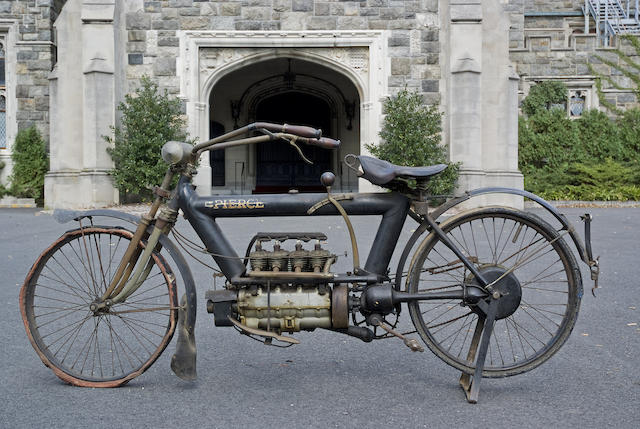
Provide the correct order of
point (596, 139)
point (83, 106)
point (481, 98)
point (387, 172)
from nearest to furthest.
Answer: point (387, 172) → point (83, 106) → point (481, 98) → point (596, 139)

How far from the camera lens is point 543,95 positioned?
18.2 m

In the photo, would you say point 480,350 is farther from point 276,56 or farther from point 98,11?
point 98,11

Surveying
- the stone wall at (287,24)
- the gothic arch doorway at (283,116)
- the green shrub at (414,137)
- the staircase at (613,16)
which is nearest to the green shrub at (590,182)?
the green shrub at (414,137)

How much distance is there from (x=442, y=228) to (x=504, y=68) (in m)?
11.2

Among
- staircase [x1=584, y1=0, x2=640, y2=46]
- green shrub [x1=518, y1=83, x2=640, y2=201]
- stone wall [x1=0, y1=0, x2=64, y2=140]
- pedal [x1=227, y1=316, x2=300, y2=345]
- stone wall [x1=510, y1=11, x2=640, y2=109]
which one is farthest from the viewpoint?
staircase [x1=584, y1=0, x2=640, y2=46]

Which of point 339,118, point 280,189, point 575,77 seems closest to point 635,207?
point 575,77

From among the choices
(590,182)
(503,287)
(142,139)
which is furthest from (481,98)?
(503,287)

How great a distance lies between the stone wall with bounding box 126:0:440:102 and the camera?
42.9 ft

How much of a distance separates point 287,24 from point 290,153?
27.5ft

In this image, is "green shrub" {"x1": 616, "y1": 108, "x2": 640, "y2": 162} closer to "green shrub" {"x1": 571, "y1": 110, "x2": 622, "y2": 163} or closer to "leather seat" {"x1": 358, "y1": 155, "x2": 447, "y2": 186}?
"green shrub" {"x1": 571, "y1": 110, "x2": 622, "y2": 163}

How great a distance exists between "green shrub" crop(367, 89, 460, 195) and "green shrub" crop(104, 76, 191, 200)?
4.21 m

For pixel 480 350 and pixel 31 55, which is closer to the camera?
pixel 480 350

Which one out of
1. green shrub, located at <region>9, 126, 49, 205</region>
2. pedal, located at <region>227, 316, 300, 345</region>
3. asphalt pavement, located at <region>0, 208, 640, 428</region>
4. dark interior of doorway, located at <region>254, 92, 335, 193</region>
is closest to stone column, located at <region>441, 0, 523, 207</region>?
dark interior of doorway, located at <region>254, 92, 335, 193</region>

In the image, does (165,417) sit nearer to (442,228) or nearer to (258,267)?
(258,267)
